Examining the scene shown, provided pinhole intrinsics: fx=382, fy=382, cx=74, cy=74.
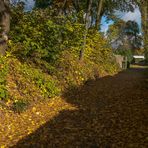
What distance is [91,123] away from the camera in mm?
A: 10023

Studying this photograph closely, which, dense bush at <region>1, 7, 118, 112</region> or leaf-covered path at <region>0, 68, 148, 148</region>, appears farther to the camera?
dense bush at <region>1, 7, 118, 112</region>

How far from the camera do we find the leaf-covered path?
331 inches

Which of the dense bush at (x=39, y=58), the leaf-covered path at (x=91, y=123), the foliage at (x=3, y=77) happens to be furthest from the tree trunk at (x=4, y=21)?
the leaf-covered path at (x=91, y=123)

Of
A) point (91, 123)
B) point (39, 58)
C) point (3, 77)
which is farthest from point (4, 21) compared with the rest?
point (91, 123)

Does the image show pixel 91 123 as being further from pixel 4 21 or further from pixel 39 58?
pixel 4 21

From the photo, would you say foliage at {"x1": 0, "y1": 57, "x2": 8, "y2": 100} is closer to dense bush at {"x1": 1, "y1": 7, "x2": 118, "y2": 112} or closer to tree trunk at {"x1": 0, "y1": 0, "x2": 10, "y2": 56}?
dense bush at {"x1": 1, "y1": 7, "x2": 118, "y2": 112}

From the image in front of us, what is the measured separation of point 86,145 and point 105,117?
248cm

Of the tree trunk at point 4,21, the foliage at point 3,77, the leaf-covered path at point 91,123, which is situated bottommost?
the leaf-covered path at point 91,123

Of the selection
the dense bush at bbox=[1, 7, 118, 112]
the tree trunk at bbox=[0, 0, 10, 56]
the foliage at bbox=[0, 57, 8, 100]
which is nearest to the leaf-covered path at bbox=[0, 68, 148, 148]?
the dense bush at bbox=[1, 7, 118, 112]

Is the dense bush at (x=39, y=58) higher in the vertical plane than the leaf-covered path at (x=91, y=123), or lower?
higher

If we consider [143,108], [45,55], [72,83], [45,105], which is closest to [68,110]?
[45,105]

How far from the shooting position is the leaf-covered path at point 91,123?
841 cm

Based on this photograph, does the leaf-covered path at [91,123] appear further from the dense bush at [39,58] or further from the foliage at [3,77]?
the foliage at [3,77]

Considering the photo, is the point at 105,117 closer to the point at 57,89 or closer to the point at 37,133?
the point at 37,133
